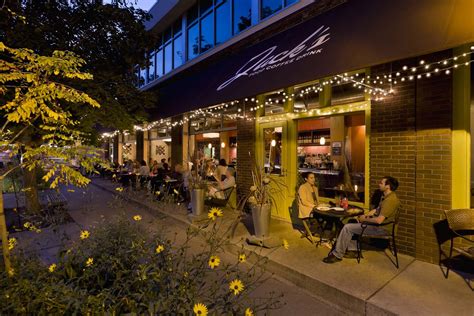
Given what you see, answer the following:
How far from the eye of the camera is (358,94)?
5.66 meters

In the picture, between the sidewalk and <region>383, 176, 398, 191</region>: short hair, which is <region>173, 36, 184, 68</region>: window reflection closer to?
the sidewalk

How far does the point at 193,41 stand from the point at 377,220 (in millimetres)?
9884

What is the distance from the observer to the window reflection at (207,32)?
10.3 meters

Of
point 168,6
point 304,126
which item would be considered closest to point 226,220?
point 304,126

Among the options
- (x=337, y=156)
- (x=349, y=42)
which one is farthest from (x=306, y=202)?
(x=337, y=156)

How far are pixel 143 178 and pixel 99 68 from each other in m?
4.83

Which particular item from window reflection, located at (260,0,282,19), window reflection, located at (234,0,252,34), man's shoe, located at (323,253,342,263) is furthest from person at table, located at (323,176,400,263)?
window reflection, located at (234,0,252,34)

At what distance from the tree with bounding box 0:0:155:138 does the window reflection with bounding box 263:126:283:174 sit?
4261 millimetres

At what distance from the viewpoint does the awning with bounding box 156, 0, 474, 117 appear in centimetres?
340

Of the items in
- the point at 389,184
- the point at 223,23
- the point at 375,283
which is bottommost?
the point at 375,283

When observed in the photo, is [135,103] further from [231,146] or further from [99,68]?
[231,146]

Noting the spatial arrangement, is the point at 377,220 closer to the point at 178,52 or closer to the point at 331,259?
the point at 331,259

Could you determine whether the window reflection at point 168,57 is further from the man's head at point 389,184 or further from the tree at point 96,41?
the man's head at point 389,184

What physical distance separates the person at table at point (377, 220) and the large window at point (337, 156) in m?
1.30
